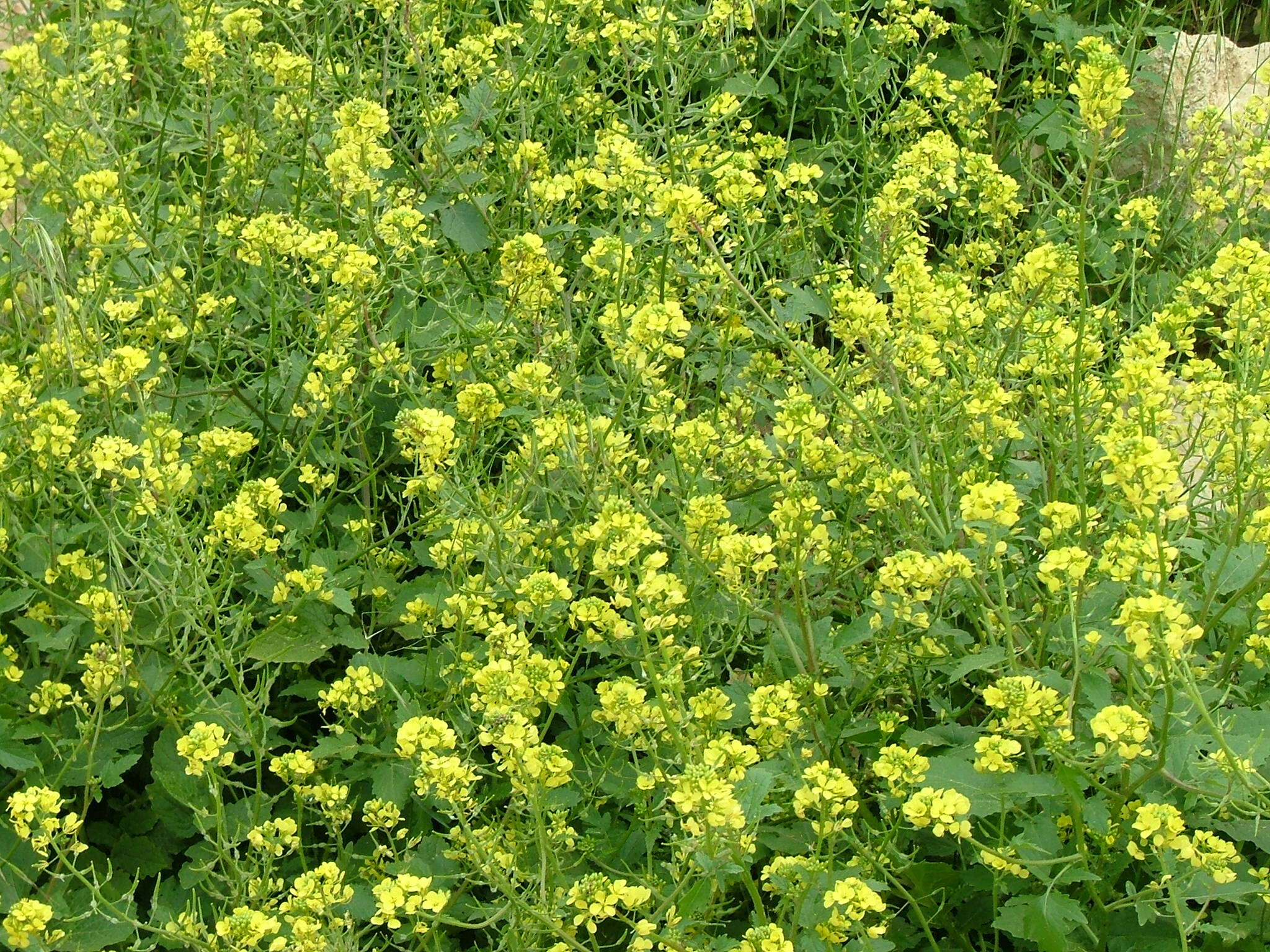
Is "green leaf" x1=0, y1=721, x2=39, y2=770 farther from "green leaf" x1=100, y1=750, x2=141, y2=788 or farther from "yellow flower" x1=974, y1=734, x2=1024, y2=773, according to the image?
"yellow flower" x1=974, y1=734, x2=1024, y2=773

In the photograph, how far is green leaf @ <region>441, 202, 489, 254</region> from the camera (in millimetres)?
3492

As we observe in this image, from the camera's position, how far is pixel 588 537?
2510 millimetres

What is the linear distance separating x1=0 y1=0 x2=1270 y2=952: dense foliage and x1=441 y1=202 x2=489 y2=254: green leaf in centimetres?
2

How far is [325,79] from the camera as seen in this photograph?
371 centimetres

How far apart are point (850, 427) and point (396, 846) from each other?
1.23 m

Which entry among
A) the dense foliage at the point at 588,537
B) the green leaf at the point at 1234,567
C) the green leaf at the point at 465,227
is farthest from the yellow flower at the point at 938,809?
the green leaf at the point at 465,227

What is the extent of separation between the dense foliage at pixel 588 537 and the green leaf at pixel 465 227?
0.02 metres

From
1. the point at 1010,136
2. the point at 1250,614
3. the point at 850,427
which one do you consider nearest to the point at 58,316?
the point at 850,427

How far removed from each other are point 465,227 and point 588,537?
1283mm

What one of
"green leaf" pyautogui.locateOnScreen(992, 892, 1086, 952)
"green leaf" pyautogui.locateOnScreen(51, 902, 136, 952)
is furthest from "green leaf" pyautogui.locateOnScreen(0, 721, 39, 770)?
"green leaf" pyautogui.locateOnScreen(992, 892, 1086, 952)

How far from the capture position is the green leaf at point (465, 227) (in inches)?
137

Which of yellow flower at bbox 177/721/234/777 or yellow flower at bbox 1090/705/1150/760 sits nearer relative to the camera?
yellow flower at bbox 1090/705/1150/760

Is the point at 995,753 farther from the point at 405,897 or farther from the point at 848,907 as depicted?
the point at 405,897

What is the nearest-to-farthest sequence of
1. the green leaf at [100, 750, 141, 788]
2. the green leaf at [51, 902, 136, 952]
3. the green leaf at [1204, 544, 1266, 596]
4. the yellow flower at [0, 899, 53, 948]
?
the yellow flower at [0, 899, 53, 948] < the green leaf at [1204, 544, 1266, 596] < the green leaf at [51, 902, 136, 952] < the green leaf at [100, 750, 141, 788]
